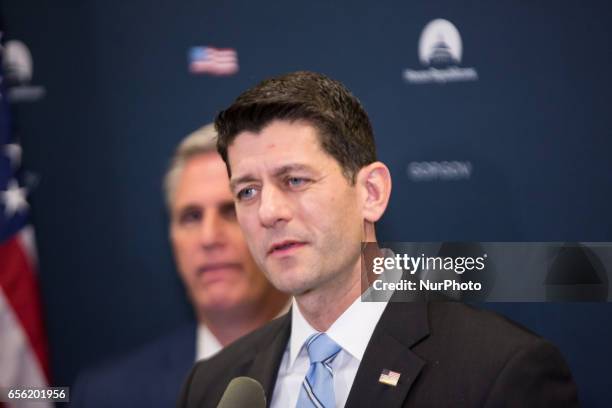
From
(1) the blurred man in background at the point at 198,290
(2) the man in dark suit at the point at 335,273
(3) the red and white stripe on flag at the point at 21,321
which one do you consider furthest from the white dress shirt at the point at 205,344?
(3) the red and white stripe on flag at the point at 21,321

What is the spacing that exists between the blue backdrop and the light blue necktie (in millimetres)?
587

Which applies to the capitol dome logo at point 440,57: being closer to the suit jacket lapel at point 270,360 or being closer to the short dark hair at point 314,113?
the short dark hair at point 314,113

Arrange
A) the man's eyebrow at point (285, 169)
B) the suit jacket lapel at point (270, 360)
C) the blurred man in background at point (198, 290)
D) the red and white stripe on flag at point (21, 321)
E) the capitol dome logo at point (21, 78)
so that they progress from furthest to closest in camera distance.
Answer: the capitol dome logo at point (21, 78)
the red and white stripe on flag at point (21, 321)
the blurred man in background at point (198, 290)
the suit jacket lapel at point (270, 360)
the man's eyebrow at point (285, 169)

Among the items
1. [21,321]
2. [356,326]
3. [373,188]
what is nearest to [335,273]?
[356,326]

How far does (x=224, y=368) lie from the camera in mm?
2574

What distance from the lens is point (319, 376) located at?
7.44 ft

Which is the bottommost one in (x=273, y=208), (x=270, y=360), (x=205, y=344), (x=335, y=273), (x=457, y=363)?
(x=205, y=344)

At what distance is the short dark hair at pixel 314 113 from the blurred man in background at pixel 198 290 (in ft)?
1.78

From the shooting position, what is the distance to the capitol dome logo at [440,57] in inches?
105

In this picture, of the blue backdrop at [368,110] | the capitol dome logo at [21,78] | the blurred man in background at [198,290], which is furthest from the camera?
the capitol dome logo at [21,78]

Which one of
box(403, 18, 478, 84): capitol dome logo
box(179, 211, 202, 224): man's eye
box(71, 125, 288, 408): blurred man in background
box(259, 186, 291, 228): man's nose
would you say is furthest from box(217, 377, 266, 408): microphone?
box(403, 18, 478, 84): capitol dome logo

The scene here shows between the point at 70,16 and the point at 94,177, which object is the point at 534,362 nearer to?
the point at 94,177

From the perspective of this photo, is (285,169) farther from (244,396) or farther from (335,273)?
(244,396)

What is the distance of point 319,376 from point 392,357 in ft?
0.83
